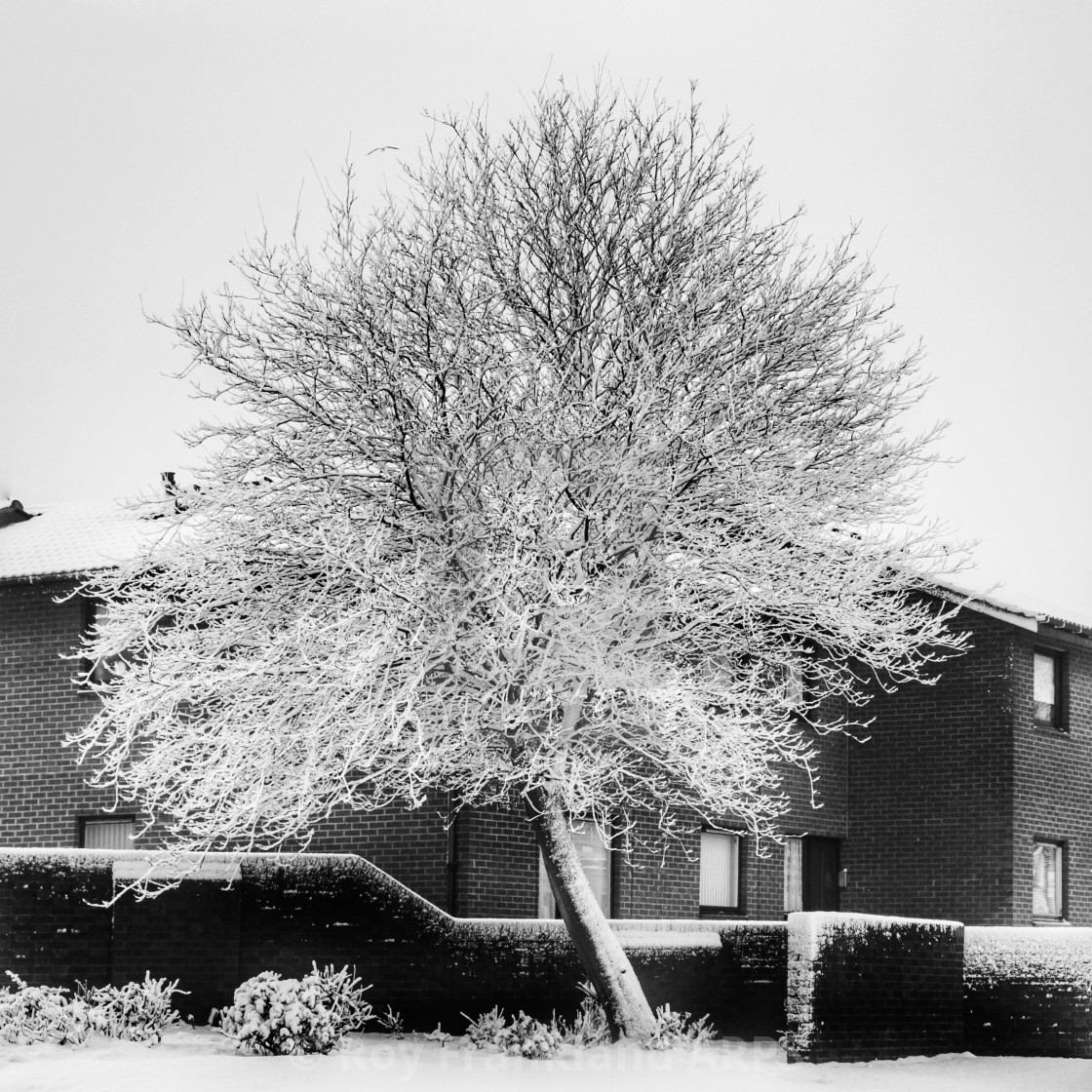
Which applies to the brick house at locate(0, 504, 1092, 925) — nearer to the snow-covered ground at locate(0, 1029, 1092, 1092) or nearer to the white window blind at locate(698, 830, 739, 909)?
the white window blind at locate(698, 830, 739, 909)

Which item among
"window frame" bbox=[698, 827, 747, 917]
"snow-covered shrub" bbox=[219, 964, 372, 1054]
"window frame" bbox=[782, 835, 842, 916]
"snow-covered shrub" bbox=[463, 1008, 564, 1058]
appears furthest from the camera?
"window frame" bbox=[782, 835, 842, 916]

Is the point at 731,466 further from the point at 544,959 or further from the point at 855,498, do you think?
the point at 544,959

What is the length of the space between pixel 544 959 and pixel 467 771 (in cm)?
251

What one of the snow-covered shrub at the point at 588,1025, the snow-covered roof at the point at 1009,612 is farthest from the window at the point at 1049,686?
the snow-covered shrub at the point at 588,1025

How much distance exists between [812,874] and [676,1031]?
878 cm

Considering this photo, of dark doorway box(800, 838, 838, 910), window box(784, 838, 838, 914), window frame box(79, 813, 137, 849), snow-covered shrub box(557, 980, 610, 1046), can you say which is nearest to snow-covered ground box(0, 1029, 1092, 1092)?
snow-covered shrub box(557, 980, 610, 1046)

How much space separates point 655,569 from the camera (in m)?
17.0

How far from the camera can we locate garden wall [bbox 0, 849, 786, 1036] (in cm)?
1736

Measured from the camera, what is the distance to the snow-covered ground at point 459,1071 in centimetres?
1493

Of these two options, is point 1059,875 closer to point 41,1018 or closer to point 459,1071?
point 459,1071

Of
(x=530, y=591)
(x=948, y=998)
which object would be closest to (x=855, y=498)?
(x=530, y=591)

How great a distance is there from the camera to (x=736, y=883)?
82.8 feet

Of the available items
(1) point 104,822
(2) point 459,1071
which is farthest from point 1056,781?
(1) point 104,822

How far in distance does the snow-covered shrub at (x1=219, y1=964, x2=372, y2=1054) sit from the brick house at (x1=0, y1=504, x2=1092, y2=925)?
4.19 m
